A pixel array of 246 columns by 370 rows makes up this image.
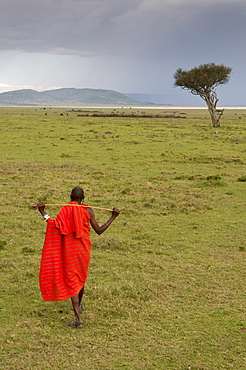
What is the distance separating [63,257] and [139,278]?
97.5 inches

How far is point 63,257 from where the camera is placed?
6.27 metres

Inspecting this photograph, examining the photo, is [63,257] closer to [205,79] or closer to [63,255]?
[63,255]

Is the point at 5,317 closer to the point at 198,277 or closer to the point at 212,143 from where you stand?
the point at 198,277

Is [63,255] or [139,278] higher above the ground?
[63,255]

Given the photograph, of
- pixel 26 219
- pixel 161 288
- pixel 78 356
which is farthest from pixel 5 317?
pixel 26 219

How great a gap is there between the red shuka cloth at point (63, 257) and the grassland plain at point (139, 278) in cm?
60

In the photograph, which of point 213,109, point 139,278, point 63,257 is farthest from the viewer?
point 213,109

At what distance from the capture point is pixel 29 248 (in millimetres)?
9852

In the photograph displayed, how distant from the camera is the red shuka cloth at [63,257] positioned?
620cm

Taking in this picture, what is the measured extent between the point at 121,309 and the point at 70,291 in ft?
3.66

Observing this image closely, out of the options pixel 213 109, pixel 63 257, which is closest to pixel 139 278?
pixel 63 257

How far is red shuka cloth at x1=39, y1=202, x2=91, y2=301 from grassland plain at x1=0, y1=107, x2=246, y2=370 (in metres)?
0.60

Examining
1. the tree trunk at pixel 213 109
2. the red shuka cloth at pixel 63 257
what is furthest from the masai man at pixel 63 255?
the tree trunk at pixel 213 109

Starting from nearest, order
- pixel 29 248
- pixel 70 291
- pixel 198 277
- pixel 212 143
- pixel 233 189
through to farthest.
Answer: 1. pixel 70 291
2. pixel 198 277
3. pixel 29 248
4. pixel 233 189
5. pixel 212 143
